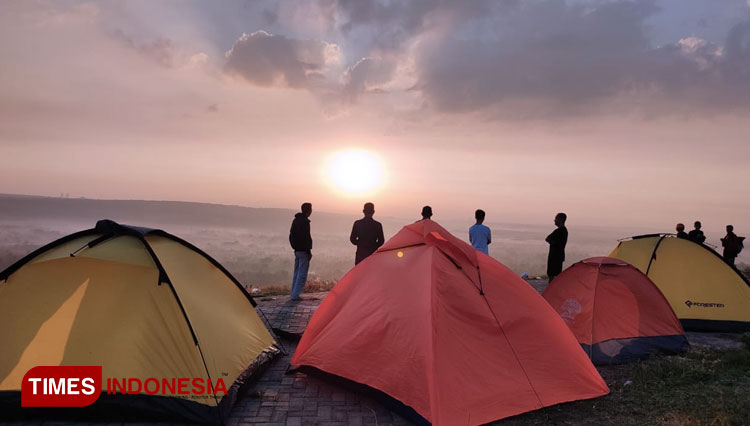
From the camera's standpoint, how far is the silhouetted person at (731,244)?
48.3ft

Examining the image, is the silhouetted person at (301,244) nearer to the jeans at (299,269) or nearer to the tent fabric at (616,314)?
the jeans at (299,269)

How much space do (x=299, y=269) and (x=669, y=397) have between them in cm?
790

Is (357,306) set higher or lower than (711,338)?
higher

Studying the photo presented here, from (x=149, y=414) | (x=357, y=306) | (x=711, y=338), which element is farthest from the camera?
(x=711, y=338)

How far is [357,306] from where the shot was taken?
6125 millimetres

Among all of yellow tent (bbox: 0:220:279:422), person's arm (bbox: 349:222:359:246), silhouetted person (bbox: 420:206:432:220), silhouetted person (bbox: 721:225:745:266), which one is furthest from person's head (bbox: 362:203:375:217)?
silhouetted person (bbox: 721:225:745:266)

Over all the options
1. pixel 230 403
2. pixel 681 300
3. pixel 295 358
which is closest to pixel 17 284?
pixel 230 403

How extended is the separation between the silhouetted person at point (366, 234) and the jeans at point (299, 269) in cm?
141

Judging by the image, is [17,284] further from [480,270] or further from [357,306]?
[480,270]

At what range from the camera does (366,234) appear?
35.2 ft

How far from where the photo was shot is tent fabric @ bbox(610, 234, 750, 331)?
955cm

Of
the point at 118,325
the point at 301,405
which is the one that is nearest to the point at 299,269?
the point at 301,405

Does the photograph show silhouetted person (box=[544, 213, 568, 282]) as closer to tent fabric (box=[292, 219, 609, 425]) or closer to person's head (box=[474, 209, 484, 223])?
person's head (box=[474, 209, 484, 223])

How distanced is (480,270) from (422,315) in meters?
1.13
